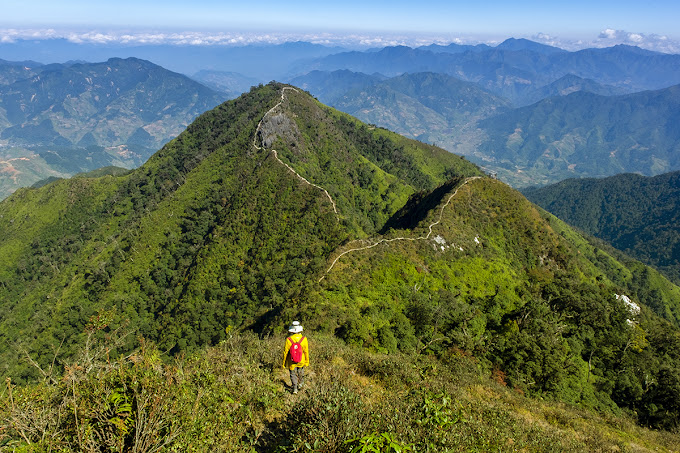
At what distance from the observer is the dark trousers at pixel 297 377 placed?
16253 mm

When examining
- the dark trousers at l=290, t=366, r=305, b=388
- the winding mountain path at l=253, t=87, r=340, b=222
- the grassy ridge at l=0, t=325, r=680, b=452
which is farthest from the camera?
the winding mountain path at l=253, t=87, r=340, b=222

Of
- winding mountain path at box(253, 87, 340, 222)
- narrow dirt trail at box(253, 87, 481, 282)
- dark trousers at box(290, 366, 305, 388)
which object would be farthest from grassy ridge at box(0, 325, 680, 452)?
winding mountain path at box(253, 87, 340, 222)

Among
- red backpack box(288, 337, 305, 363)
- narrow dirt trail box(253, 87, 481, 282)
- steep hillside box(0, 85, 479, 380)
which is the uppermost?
red backpack box(288, 337, 305, 363)

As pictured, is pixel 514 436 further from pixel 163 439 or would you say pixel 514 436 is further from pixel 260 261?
pixel 260 261

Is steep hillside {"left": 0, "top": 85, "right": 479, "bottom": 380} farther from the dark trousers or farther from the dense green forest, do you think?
the dark trousers

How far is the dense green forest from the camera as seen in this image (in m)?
12.1

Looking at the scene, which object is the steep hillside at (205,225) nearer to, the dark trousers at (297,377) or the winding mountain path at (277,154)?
the winding mountain path at (277,154)

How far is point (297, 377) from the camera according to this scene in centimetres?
1655

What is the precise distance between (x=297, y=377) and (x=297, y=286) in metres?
31.0

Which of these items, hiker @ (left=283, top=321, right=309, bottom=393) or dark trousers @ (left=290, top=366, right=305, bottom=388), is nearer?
hiker @ (left=283, top=321, right=309, bottom=393)

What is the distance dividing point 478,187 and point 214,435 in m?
66.6

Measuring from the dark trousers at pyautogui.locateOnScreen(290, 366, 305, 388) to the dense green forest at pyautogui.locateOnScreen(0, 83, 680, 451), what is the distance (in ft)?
7.21

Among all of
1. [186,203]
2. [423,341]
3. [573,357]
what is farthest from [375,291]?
[186,203]

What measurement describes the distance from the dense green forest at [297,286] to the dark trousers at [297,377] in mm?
2196
